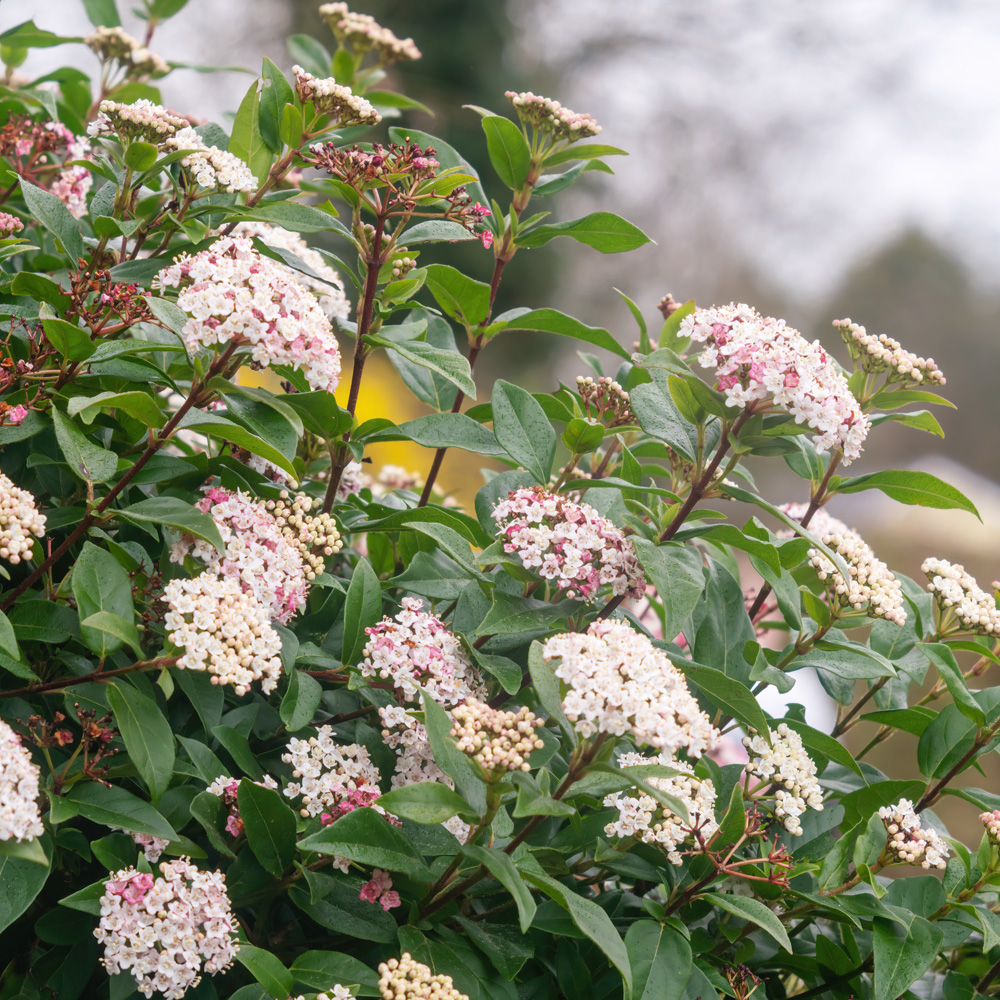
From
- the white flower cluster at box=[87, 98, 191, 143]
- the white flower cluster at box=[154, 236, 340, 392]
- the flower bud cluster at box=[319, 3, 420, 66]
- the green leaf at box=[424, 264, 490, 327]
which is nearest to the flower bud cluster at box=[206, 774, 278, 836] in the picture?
the white flower cluster at box=[154, 236, 340, 392]

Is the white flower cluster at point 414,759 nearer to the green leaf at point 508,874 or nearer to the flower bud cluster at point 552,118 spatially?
the green leaf at point 508,874

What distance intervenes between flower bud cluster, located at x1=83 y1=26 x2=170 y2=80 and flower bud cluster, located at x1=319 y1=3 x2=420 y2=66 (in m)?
0.38

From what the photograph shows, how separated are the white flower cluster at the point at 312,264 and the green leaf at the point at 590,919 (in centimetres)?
89

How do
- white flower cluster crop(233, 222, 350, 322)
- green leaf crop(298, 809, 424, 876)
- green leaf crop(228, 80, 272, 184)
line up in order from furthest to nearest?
white flower cluster crop(233, 222, 350, 322) < green leaf crop(228, 80, 272, 184) < green leaf crop(298, 809, 424, 876)

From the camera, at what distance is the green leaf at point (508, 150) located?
1.35 meters

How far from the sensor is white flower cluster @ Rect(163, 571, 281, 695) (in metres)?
0.91

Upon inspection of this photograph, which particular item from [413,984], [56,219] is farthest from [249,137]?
[413,984]

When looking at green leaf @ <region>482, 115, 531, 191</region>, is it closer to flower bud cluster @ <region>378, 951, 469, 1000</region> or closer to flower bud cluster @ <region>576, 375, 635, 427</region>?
flower bud cluster @ <region>576, 375, 635, 427</region>

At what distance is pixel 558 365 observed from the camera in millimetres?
11062

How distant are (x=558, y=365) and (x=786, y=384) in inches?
399

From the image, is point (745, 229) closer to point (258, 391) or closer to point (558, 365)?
point (558, 365)

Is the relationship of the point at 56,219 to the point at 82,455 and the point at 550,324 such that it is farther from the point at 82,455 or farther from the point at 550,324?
the point at 550,324

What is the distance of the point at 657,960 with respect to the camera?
39.0 inches

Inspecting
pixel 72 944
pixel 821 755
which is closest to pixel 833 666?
pixel 821 755
